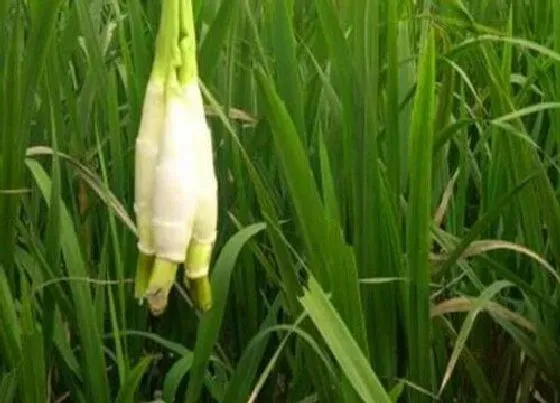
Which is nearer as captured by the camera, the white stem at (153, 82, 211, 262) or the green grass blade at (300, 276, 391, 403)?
the white stem at (153, 82, 211, 262)

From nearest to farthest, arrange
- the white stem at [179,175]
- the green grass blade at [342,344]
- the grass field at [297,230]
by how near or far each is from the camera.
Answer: the white stem at [179,175] < the green grass blade at [342,344] < the grass field at [297,230]

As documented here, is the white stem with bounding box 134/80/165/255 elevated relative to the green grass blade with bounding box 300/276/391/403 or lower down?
elevated

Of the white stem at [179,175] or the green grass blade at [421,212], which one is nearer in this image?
the white stem at [179,175]

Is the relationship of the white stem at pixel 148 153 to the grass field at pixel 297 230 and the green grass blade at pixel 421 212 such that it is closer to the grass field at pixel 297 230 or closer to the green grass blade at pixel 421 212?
the grass field at pixel 297 230

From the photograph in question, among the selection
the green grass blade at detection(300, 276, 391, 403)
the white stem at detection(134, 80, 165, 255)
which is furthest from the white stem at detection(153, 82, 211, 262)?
the green grass blade at detection(300, 276, 391, 403)

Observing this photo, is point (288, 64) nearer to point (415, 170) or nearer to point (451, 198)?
point (415, 170)

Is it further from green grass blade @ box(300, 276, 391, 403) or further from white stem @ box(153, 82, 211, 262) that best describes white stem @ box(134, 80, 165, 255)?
green grass blade @ box(300, 276, 391, 403)

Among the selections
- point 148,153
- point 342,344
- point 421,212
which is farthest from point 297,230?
point 148,153

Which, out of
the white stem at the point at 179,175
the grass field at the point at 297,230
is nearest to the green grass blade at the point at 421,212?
the grass field at the point at 297,230
